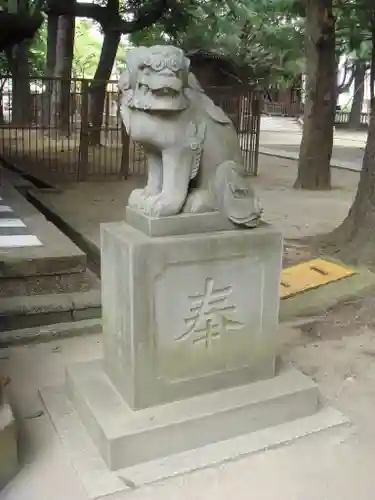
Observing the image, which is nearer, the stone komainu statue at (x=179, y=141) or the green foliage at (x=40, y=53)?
the stone komainu statue at (x=179, y=141)

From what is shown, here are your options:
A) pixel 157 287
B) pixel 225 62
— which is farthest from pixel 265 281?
pixel 225 62

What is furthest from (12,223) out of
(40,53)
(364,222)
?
(40,53)

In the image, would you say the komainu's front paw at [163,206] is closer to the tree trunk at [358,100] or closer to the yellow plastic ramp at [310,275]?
Answer: the yellow plastic ramp at [310,275]

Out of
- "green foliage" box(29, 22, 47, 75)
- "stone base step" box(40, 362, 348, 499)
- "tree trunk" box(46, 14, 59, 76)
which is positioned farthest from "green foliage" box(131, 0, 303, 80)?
"stone base step" box(40, 362, 348, 499)

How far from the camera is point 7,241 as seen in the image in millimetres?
5430

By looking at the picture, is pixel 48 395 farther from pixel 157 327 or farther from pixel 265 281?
pixel 265 281

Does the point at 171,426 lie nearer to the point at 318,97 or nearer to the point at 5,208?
A: the point at 5,208

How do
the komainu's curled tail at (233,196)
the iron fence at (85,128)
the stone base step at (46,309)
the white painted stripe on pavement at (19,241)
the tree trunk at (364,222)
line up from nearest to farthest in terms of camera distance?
the komainu's curled tail at (233,196) → the stone base step at (46,309) → the white painted stripe on pavement at (19,241) → the tree trunk at (364,222) → the iron fence at (85,128)

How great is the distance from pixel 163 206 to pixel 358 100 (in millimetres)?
27013

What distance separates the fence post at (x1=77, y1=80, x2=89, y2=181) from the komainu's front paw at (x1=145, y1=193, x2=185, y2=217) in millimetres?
7219

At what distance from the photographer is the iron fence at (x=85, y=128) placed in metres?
10.6

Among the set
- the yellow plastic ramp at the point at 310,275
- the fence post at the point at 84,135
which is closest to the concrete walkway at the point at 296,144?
the fence post at the point at 84,135

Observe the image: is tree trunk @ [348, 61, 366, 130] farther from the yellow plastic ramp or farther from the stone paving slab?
the stone paving slab

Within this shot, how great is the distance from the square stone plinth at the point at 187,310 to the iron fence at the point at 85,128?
732cm
